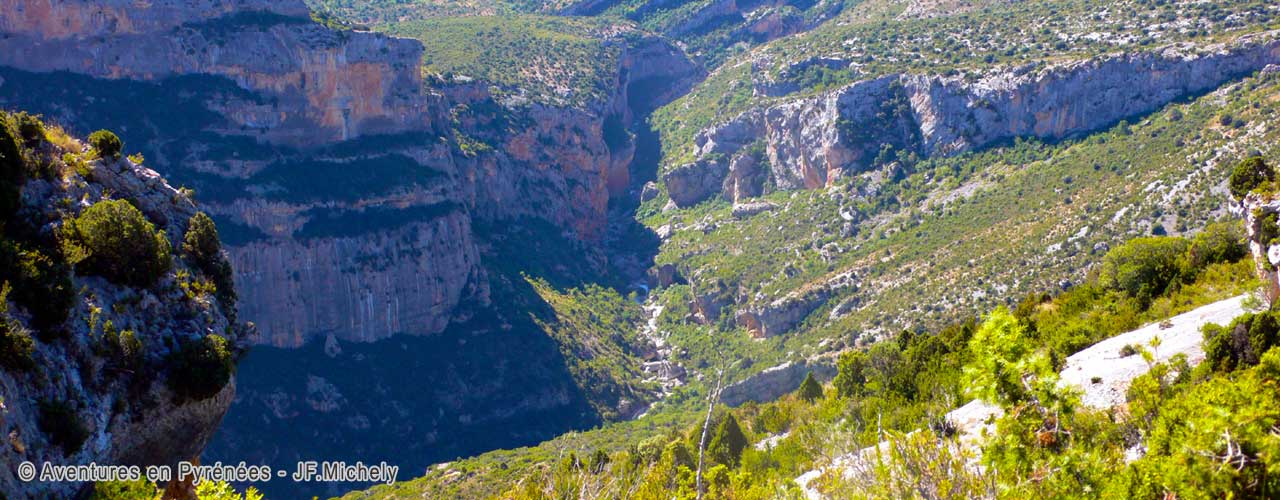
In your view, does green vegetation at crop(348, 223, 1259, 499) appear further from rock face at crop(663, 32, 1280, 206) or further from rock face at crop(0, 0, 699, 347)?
rock face at crop(663, 32, 1280, 206)

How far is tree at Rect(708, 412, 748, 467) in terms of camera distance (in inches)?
1617

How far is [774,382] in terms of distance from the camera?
7494 cm

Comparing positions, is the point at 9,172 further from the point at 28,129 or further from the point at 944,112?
the point at 944,112

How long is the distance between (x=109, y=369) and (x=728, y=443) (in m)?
26.2

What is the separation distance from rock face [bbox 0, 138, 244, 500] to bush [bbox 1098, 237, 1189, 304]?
33591mm

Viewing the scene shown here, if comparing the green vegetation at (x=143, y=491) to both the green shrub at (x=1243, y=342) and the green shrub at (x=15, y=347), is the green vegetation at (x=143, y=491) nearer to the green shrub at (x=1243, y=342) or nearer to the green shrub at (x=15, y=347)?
the green shrub at (x=15, y=347)

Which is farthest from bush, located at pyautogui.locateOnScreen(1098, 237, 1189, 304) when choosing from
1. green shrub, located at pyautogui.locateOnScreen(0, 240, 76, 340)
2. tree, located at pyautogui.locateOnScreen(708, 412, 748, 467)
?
green shrub, located at pyautogui.locateOnScreen(0, 240, 76, 340)

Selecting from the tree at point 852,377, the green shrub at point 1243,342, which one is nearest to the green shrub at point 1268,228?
the green shrub at point 1243,342

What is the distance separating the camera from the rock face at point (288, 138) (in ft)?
255

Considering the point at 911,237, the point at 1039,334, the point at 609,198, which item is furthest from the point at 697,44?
the point at 1039,334

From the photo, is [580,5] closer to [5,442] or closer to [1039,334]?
[1039,334]

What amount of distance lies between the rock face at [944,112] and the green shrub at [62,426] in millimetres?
80361

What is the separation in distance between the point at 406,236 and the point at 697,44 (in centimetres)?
8517

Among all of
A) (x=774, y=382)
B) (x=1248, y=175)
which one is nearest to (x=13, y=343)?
(x=1248, y=175)
